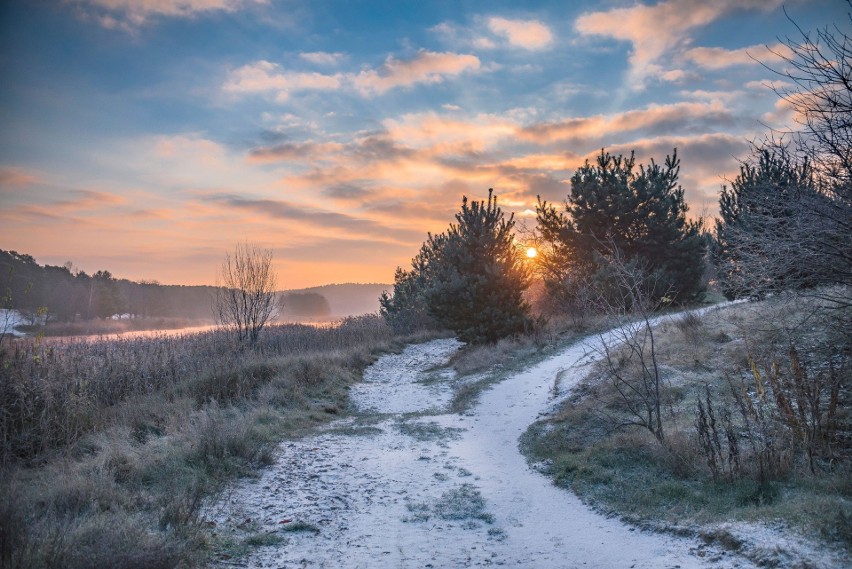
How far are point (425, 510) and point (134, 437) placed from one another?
636 centimetres

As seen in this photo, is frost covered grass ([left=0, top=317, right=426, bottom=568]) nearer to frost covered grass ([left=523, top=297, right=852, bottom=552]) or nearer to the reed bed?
the reed bed

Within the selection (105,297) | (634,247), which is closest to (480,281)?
(634,247)

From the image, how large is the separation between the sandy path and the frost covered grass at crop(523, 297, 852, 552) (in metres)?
0.54

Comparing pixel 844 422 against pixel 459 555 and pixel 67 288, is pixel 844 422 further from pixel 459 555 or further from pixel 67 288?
pixel 67 288

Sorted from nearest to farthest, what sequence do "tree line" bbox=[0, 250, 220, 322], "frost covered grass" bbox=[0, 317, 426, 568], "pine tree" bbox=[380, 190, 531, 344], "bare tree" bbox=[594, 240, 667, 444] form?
"frost covered grass" bbox=[0, 317, 426, 568] → "bare tree" bbox=[594, 240, 667, 444] → "pine tree" bbox=[380, 190, 531, 344] → "tree line" bbox=[0, 250, 220, 322]

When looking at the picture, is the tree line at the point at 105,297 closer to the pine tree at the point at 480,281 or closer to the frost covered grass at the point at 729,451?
the pine tree at the point at 480,281

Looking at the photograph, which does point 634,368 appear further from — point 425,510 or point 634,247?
point 634,247

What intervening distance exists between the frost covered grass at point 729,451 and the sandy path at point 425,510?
1.76ft

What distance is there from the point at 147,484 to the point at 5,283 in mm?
4118

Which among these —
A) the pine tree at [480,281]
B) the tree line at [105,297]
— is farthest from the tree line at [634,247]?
the tree line at [105,297]

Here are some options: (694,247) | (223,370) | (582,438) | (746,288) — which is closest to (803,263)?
(746,288)

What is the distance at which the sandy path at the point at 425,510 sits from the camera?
5.47m

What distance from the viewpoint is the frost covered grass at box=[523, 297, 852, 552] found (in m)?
5.86

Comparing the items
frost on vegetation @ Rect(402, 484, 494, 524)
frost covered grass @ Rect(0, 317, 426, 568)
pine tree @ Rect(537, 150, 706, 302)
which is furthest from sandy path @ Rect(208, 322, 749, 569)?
pine tree @ Rect(537, 150, 706, 302)
